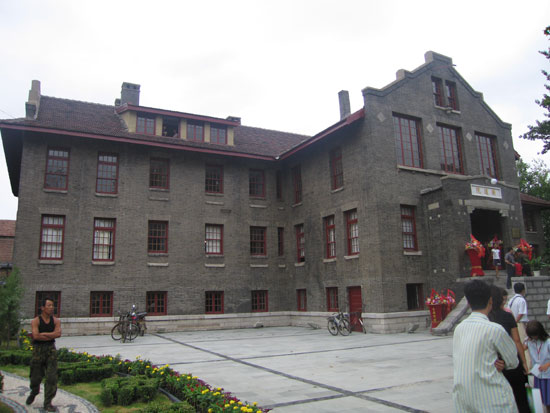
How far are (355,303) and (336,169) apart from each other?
7.06m

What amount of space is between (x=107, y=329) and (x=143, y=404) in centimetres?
1536

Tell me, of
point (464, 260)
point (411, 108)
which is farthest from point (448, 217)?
point (411, 108)

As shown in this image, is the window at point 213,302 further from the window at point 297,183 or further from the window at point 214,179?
the window at point 297,183

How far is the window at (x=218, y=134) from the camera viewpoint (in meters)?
26.7

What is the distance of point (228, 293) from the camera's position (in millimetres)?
24562

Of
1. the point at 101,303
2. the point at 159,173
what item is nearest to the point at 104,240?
the point at 101,303

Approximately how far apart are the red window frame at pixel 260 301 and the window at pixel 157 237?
228 inches

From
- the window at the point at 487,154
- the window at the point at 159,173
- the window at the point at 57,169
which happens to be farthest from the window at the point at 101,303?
the window at the point at 487,154

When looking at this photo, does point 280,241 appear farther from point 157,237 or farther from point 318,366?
point 318,366

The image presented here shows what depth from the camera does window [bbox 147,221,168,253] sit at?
2355cm

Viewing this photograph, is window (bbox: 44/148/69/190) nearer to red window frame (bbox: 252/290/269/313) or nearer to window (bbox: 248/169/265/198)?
window (bbox: 248/169/265/198)

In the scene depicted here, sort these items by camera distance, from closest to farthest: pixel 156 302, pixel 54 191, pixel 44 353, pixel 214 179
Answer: pixel 44 353, pixel 54 191, pixel 156 302, pixel 214 179

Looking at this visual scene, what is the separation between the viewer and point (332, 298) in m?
23.0

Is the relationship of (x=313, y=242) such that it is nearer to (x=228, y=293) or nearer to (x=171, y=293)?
(x=228, y=293)
